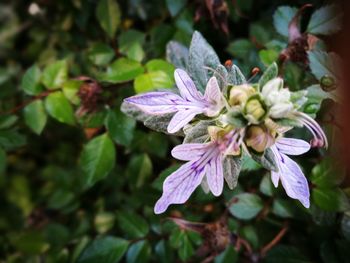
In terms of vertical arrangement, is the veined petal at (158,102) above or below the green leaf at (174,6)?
above

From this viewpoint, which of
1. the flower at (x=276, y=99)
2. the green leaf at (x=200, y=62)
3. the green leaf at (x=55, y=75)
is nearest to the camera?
the flower at (x=276, y=99)

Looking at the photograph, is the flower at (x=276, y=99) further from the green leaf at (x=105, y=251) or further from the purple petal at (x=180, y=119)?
the green leaf at (x=105, y=251)

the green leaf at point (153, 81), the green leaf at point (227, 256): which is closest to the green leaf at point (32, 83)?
the green leaf at point (153, 81)

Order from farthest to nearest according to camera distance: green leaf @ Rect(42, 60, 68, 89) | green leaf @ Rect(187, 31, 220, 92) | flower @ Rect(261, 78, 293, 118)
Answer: green leaf @ Rect(42, 60, 68, 89) < green leaf @ Rect(187, 31, 220, 92) < flower @ Rect(261, 78, 293, 118)

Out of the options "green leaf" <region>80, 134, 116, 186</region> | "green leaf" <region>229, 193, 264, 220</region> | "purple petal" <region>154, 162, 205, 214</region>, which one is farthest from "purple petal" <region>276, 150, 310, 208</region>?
"green leaf" <region>80, 134, 116, 186</region>

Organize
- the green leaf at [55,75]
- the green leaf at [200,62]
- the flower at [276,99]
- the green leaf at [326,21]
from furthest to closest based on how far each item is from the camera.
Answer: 1. the green leaf at [55,75]
2. the green leaf at [326,21]
3. the green leaf at [200,62]
4. the flower at [276,99]

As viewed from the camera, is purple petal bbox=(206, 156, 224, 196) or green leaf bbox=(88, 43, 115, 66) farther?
green leaf bbox=(88, 43, 115, 66)

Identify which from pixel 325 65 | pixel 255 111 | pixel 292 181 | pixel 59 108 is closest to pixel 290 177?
pixel 292 181

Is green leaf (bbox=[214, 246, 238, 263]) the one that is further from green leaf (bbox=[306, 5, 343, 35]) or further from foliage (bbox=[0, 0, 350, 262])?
green leaf (bbox=[306, 5, 343, 35])

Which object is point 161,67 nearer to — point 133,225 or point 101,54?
point 101,54
